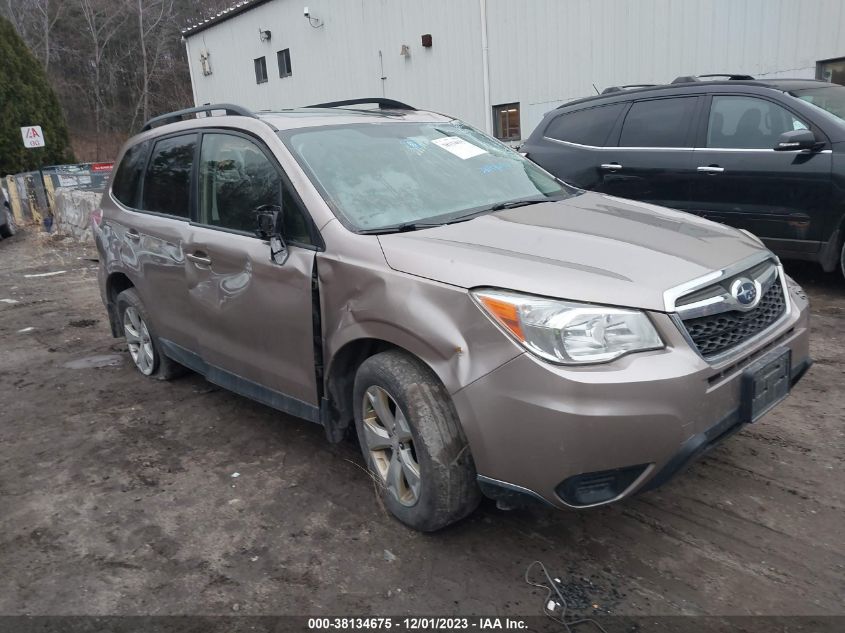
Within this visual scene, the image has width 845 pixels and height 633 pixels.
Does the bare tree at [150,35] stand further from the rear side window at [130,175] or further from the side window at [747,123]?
the side window at [747,123]

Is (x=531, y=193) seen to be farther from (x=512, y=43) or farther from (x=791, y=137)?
(x=512, y=43)

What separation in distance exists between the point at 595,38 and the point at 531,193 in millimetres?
10255

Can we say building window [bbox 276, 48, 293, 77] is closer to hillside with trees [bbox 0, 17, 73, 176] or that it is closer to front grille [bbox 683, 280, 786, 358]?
hillside with trees [bbox 0, 17, 73, 176]

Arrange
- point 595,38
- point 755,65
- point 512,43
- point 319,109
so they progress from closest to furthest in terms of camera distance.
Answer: point 319,109 < point 755,65 < point 595,38 < point 512,43

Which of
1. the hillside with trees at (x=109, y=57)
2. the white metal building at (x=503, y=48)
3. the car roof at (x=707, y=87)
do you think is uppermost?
the hillside with trees at (x=109, y=57)

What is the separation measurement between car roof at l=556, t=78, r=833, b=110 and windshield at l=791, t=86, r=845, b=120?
0.08 meters

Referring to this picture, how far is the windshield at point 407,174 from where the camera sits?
3.24 meters

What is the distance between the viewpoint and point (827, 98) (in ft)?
19.4

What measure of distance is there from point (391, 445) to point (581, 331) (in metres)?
1.03

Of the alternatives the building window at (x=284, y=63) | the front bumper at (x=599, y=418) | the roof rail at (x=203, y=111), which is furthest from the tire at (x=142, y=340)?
the building window at (x=284, y=63)

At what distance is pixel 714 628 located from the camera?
7.78 feet

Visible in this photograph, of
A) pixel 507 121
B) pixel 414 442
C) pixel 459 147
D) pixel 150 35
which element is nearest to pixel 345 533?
pixel 414 442

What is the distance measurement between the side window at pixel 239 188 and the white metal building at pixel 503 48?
9.18 m

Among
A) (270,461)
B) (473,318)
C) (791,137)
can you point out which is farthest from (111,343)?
(791,137)
